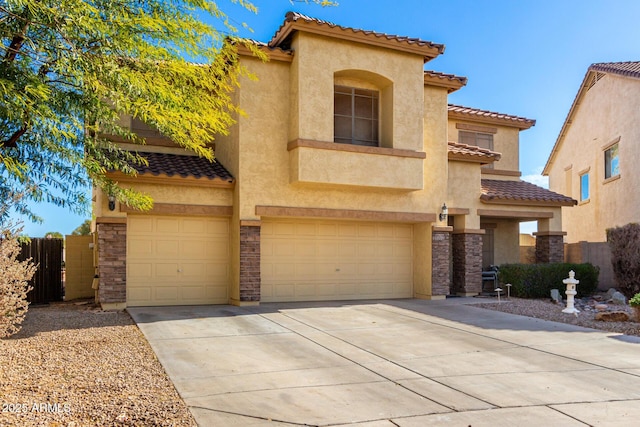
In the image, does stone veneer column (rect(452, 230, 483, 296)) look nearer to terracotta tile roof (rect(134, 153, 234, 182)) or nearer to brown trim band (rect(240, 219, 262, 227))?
brown trim band (rect(240, 219, 262, 227))

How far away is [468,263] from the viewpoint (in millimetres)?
16625

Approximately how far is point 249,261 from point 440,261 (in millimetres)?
5760

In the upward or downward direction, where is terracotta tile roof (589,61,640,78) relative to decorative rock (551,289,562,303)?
upward

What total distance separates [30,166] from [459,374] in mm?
7419

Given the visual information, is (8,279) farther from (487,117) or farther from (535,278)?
(487,117)

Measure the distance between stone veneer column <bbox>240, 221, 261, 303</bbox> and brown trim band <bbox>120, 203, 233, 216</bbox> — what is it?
80 centimetres

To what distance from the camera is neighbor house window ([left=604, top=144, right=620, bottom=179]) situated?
22625 mm

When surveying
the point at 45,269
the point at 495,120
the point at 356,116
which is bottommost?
the point at 45,269

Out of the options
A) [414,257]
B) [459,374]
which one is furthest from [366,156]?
[459,374]

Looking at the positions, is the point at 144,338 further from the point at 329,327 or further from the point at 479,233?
the point at 479,233

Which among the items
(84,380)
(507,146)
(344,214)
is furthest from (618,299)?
(84,380)

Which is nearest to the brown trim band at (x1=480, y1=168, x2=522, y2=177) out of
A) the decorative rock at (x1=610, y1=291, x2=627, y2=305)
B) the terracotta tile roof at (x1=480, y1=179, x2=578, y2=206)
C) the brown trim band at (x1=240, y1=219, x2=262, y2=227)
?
the terracotta tile roof at (x1=480, y1=179, x2=578, y2=206)

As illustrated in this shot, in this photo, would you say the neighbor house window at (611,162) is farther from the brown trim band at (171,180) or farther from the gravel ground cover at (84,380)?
the gravel ground cover at (84,380)

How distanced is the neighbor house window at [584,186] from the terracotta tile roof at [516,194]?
7.43m
